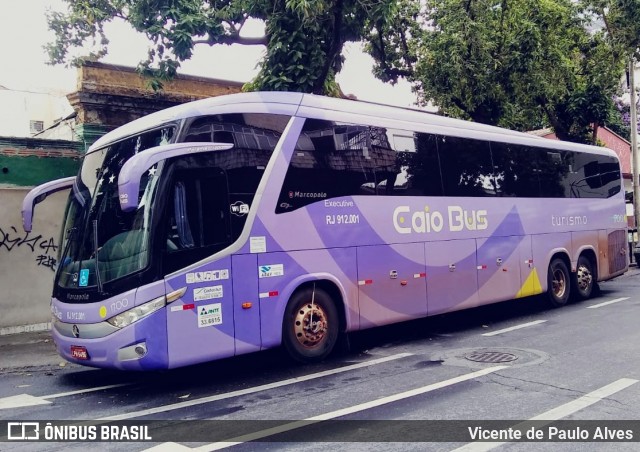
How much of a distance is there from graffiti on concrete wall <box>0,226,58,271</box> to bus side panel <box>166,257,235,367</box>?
6531 millimetres

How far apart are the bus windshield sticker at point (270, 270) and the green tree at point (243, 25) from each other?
15.4ft

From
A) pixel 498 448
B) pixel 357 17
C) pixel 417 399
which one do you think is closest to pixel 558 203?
pixel 357 17

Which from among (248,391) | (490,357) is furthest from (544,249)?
(248,391)

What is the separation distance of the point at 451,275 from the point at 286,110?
14.2 ft

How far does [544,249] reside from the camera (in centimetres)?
1334

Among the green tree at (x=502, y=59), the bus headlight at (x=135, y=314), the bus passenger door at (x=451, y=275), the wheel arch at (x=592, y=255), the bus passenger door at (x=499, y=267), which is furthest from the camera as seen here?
the green tree at (x=502, y=59)

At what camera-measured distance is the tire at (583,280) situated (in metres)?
14.4

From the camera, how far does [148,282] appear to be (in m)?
7.10

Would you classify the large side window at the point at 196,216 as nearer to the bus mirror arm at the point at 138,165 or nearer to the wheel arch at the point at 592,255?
the bus mirror arm at the point at 138,165

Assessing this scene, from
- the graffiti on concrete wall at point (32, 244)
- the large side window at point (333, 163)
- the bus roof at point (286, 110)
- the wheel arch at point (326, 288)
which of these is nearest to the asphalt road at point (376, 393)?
the wheel arch at point (326, 288)

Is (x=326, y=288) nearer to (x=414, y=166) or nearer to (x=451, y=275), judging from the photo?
(x=414, y=166)

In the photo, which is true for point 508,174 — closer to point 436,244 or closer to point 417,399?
point 436,244

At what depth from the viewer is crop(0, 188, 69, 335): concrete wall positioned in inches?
478

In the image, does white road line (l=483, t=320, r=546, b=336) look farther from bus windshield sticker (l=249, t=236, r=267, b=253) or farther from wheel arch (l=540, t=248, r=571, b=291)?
bus windshield sticker (l=249, t=236, r=267, b=253)
